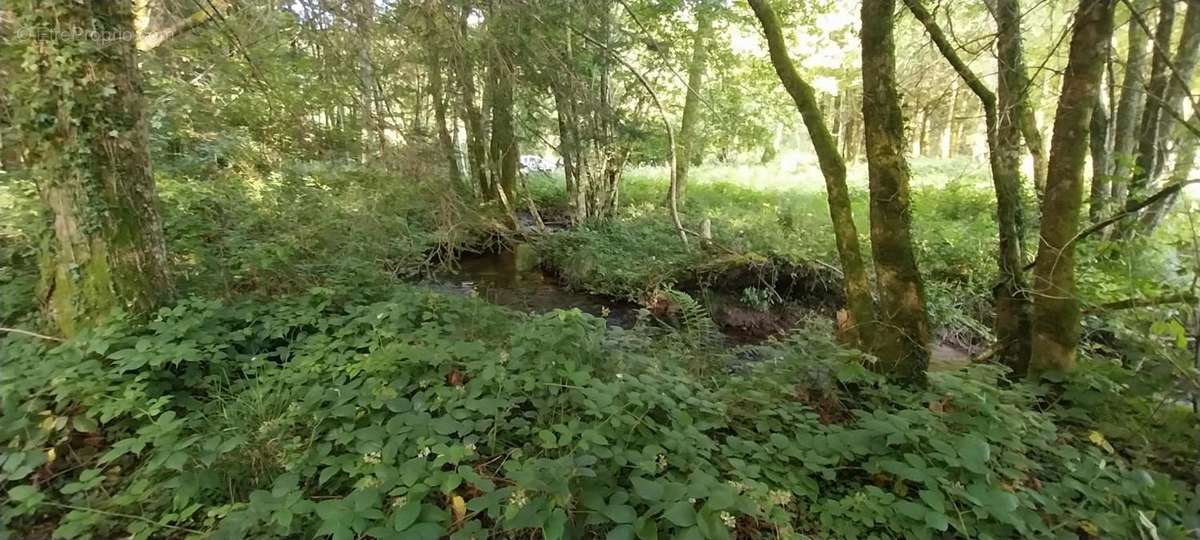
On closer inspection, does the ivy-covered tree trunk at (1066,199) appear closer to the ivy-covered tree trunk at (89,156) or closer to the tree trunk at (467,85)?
the tree trunk at (467,85)

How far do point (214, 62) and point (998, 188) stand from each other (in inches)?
289

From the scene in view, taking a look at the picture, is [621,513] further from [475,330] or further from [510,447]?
[475,330]

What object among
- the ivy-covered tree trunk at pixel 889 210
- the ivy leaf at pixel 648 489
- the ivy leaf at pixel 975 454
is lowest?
the ivy leaf at pixel 975 454

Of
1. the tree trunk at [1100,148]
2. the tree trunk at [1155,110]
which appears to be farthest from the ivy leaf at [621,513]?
the tree trunk at [1155,110]

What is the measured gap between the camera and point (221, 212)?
5730mm

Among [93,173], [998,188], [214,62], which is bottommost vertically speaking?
[998,188]

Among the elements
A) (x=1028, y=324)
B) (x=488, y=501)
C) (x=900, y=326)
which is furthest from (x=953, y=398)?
(x=488, y=501)

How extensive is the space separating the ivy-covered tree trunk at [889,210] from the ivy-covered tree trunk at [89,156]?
4.83 meters

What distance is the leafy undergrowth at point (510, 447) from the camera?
6.70ft

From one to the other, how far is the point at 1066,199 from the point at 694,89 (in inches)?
194

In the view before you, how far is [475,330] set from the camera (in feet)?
14.0

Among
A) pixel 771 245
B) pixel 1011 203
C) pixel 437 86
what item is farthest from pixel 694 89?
pixel 1011 203

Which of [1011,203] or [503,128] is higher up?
[503,128]

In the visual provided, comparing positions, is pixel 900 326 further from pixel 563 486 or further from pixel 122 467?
pixel 122 467
